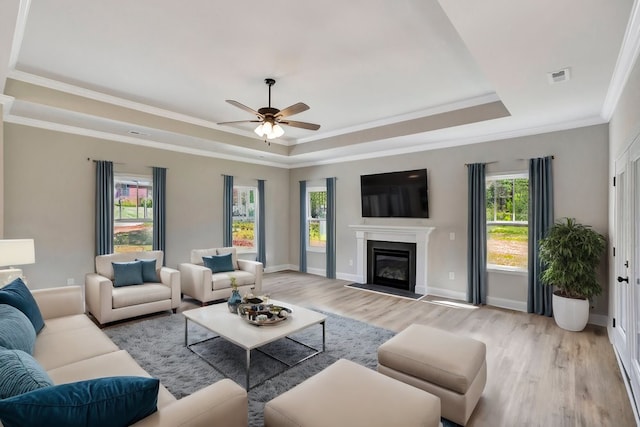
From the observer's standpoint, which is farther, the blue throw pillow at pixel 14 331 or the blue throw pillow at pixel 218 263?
the blue throw pillow at pixel 218 263

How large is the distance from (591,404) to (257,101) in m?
4.72

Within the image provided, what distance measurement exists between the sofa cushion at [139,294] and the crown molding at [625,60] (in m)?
5.30

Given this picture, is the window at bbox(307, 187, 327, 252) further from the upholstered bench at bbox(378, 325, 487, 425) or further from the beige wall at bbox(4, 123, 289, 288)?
the upholstered bench at bbox(378, 325, 487, 425)

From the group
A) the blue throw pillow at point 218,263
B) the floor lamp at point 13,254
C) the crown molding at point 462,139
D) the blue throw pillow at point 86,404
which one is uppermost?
the crown molding at point 462,139

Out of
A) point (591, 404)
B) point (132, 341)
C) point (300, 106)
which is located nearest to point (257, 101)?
point (300, 106)

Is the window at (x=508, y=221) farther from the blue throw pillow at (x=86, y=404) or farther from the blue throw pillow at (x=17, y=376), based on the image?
the blue throw pillow at (x=17, y=376)

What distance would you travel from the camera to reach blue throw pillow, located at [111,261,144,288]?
4.27m

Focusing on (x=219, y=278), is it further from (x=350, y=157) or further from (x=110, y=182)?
(x=350, y=157)

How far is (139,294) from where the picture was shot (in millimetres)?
4133

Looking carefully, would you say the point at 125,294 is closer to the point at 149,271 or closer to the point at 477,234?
the point at 149,271

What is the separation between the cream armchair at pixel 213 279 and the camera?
15.7ft

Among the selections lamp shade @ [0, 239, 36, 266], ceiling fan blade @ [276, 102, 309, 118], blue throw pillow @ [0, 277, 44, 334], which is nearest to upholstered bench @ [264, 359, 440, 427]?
blue throw pillow @ [0, 277, 44, 334]

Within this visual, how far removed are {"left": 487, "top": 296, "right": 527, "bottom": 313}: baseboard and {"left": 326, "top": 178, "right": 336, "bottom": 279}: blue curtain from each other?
320 centimetres

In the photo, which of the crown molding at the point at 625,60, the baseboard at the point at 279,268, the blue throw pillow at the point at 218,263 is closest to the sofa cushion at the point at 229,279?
the blue throw pillow at the point at 218,263
